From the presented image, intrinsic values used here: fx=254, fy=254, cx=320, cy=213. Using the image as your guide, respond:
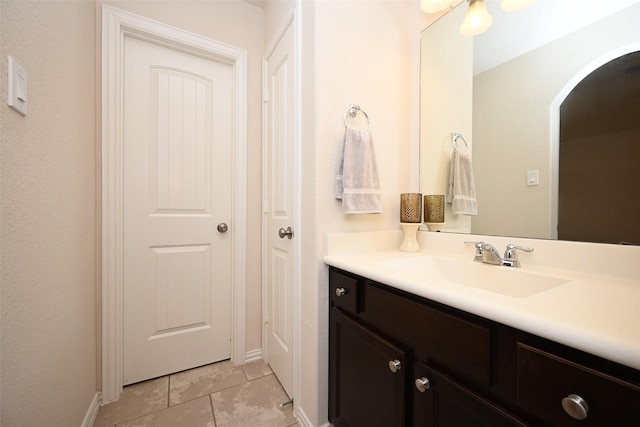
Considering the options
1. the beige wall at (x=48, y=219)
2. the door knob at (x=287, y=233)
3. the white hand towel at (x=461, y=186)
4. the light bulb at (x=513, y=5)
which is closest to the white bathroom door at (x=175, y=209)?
the beige wall at (x=48, y=219)

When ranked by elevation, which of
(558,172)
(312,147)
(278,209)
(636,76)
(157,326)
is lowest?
(157,326)

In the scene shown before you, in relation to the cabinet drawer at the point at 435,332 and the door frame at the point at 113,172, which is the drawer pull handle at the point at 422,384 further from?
the door frame at the point at 113,172

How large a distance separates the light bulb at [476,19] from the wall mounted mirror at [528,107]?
0.02m

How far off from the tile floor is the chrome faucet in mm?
1139

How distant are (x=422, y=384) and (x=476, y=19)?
1.39m

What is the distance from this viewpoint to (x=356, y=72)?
1.16m

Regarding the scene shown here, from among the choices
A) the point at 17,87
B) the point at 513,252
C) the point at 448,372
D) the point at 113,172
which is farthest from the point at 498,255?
the point at 113,172

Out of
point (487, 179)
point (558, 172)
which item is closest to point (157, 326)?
point (487, 179)

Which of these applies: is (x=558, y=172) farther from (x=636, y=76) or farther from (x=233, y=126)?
(x=233, y=126)

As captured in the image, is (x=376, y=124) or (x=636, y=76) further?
(x=376, y=124)

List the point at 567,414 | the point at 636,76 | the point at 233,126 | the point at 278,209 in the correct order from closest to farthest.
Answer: the point at 567,414, the point at 636,76, the point at 278,209, the point at 233,126

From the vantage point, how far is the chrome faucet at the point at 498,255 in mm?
880

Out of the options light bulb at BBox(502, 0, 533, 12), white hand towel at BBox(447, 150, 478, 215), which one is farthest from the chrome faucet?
light bulb at BBox(502, 0, 533, 12)

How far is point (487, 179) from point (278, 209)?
1.06m
